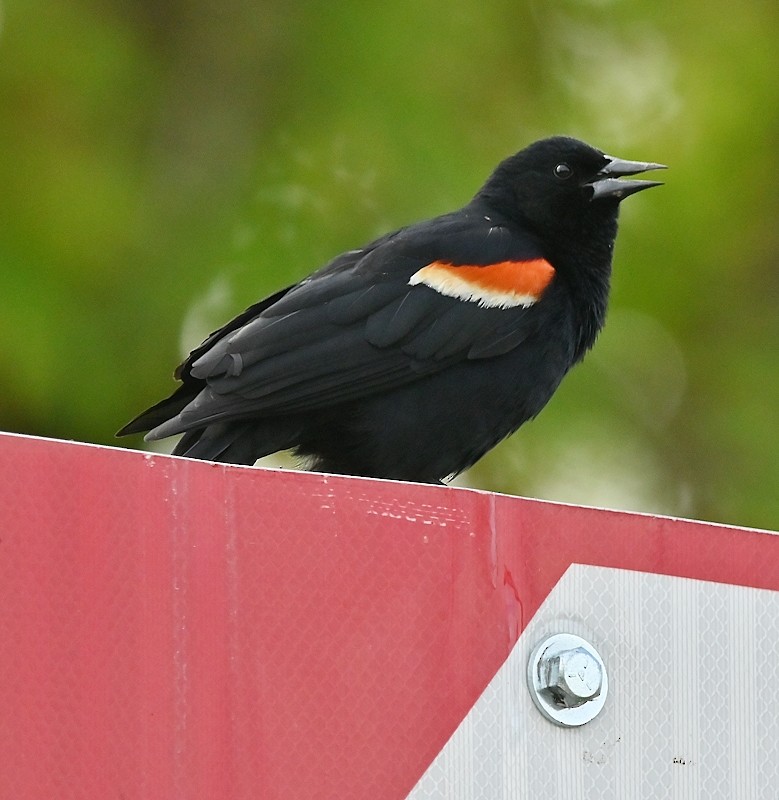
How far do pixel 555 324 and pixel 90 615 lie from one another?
1.83 m

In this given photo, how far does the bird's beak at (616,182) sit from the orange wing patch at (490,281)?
13.3 inches

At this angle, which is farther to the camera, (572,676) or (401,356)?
(401,356)

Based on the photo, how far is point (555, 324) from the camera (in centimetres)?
321

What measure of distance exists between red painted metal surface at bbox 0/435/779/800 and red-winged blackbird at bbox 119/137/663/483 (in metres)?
1.16

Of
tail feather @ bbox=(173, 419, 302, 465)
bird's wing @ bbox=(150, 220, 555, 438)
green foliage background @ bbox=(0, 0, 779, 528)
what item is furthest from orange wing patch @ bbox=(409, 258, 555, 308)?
green foliage background @ bbox=(0, 0, 779, 528)

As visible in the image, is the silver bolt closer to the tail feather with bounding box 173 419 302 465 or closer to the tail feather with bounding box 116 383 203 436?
the tail feather with bounding box 173 419 302 465

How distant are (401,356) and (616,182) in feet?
2.60

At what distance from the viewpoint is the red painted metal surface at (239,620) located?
1.53 metres

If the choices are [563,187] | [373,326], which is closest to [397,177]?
[563,187]

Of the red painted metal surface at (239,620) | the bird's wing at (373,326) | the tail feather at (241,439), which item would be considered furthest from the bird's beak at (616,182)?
the red painted metal surface at (239,620)

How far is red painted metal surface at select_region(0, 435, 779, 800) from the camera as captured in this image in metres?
1.53

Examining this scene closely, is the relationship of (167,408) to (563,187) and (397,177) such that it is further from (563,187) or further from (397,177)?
(397,177)

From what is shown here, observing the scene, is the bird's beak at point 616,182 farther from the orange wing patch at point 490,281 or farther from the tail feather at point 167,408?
the tail feather at point 167,408

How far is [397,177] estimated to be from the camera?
14.0ft
